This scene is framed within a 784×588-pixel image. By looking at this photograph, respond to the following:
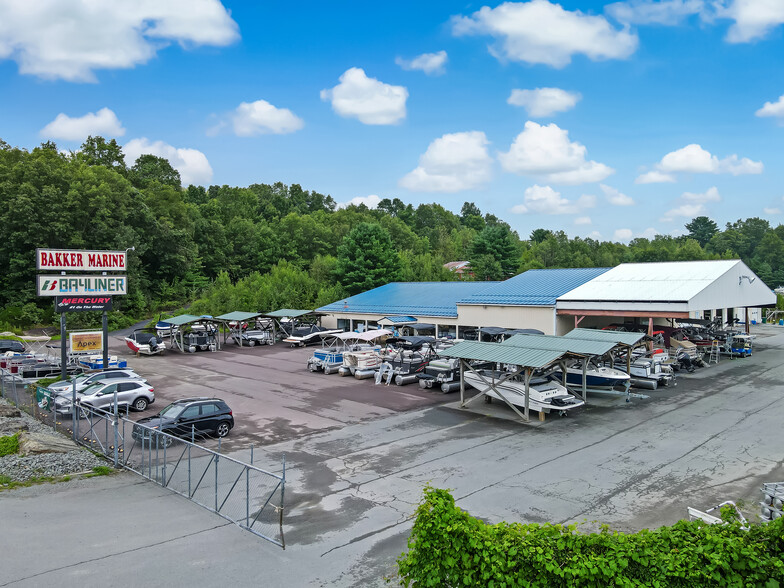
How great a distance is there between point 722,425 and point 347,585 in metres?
17.4

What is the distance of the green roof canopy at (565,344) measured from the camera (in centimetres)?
2291

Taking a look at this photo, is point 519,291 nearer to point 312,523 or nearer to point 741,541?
point 312,523

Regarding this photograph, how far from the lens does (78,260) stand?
96.8 ft

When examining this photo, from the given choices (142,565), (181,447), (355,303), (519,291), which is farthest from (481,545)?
(355,303)

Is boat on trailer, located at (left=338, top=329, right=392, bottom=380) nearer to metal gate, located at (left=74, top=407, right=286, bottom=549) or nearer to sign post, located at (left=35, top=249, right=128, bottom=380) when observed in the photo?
sign post, located at (left=35, top=249, right=128, bottom=380)

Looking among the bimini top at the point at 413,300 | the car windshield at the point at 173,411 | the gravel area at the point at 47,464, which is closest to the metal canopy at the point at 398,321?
the bimini top at the point at 413,300

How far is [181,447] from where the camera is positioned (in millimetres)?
18578

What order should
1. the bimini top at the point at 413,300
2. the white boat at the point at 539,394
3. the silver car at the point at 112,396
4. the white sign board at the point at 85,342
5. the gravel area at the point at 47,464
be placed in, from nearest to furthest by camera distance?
1. the gravel area at the point at 47,464
2. the white boat at the point at 539,394
3. the silver car at the point at 112,396
4. the white sign board at the point at 85,342
5. the bimini top at the point at 413,300

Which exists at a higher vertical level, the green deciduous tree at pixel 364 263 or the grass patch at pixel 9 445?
the green deciduous tree at pixel 364 263

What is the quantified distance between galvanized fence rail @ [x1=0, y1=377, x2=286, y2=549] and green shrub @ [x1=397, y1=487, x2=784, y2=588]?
13.1 feet

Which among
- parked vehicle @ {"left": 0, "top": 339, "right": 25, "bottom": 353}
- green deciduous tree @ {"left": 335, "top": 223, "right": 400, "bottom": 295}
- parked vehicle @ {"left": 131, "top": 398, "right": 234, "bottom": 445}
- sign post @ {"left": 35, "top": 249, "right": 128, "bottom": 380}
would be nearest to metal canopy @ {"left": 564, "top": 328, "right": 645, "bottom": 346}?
parked vehicle @ {"left": 131, "top": 398, "right": 234, "bottom": 445}

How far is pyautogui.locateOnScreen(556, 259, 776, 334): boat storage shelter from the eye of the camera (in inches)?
1368

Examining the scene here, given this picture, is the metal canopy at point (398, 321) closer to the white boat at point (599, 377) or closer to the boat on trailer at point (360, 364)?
the boat on trailer at point (360, 364)

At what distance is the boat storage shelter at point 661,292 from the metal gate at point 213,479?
27.5m
